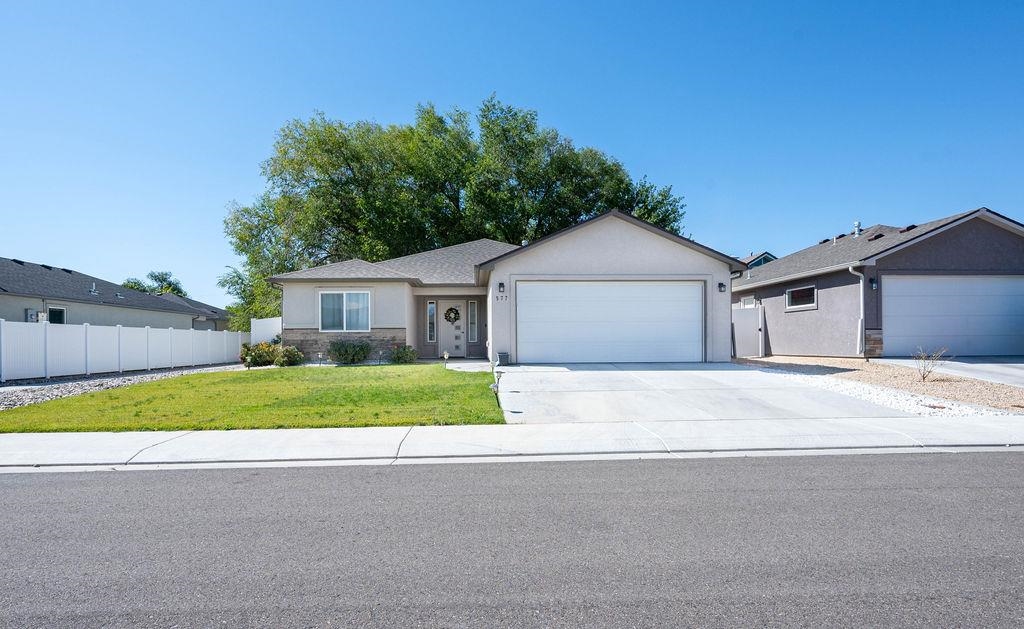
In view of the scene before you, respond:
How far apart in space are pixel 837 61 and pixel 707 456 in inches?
671

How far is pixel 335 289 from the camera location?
18.4 meters

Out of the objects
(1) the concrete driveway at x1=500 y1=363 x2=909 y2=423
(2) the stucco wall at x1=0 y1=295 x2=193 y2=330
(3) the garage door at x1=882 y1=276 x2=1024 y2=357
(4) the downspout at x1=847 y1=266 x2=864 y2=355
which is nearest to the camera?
(1) the concrete driveway at x1=500 y1=363 x2=909 y2=423

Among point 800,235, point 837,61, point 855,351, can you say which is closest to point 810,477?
point 855,351

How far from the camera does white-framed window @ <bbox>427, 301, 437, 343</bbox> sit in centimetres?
2044

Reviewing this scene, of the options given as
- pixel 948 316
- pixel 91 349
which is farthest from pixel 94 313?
pixel 948 316

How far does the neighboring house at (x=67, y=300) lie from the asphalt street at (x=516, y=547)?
2191 cm

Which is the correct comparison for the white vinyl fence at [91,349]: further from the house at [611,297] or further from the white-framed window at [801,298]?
the white-framed window at [801,298]

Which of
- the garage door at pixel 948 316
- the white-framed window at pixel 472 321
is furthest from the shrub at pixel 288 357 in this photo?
the garage door at pixel 948 316

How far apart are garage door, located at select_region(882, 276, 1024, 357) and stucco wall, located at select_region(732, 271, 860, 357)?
3.03ft

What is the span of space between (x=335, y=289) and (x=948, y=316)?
67.6ft

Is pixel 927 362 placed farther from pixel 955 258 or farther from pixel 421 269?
pixel 421 269

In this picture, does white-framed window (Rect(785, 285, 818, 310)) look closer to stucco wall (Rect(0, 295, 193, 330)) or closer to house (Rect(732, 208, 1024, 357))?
house (Rect(732, 208, 1024, 357))

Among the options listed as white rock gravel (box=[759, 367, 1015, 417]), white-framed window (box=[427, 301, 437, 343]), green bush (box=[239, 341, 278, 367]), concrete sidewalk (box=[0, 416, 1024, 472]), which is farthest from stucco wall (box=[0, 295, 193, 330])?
white rock gravel (box=[759, 367, 1015, 417])

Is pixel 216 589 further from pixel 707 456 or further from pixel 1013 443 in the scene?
pixel 1013 443
